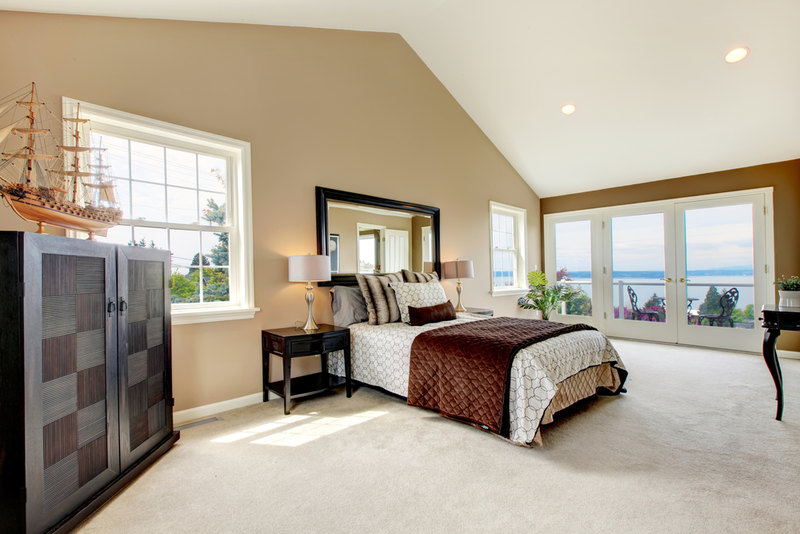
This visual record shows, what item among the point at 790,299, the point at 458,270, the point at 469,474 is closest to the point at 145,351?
the point at 469,474

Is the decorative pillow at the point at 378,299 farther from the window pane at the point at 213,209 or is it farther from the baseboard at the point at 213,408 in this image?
the window pane at the point at 213,209

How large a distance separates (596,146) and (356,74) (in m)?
3.31

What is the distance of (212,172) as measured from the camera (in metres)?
3.13

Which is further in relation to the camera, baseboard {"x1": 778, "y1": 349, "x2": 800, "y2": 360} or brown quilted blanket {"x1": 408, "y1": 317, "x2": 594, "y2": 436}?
baseboard {"x1": 778, "y1": 349, "x2": 800, "y2": 360}

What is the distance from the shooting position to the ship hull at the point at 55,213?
5.11 feet

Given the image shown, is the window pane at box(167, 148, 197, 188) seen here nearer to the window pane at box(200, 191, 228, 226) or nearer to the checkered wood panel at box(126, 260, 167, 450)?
the window pane at box(200, 191, 228, 226)

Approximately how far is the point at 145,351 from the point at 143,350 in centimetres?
2

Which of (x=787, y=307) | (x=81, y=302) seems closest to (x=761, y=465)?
(x=787, y=307)

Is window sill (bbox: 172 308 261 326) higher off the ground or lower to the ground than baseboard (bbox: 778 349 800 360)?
higher

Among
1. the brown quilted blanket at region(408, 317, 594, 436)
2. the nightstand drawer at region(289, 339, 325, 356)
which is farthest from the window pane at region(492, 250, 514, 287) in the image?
the nightstand drawer at region(289, 339, 325, 356)

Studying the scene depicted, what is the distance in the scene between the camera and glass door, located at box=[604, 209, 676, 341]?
17.8 ft

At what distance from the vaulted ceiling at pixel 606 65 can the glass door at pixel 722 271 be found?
0.61 m

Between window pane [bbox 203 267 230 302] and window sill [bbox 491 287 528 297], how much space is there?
3794mm

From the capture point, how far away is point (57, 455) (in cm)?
155
